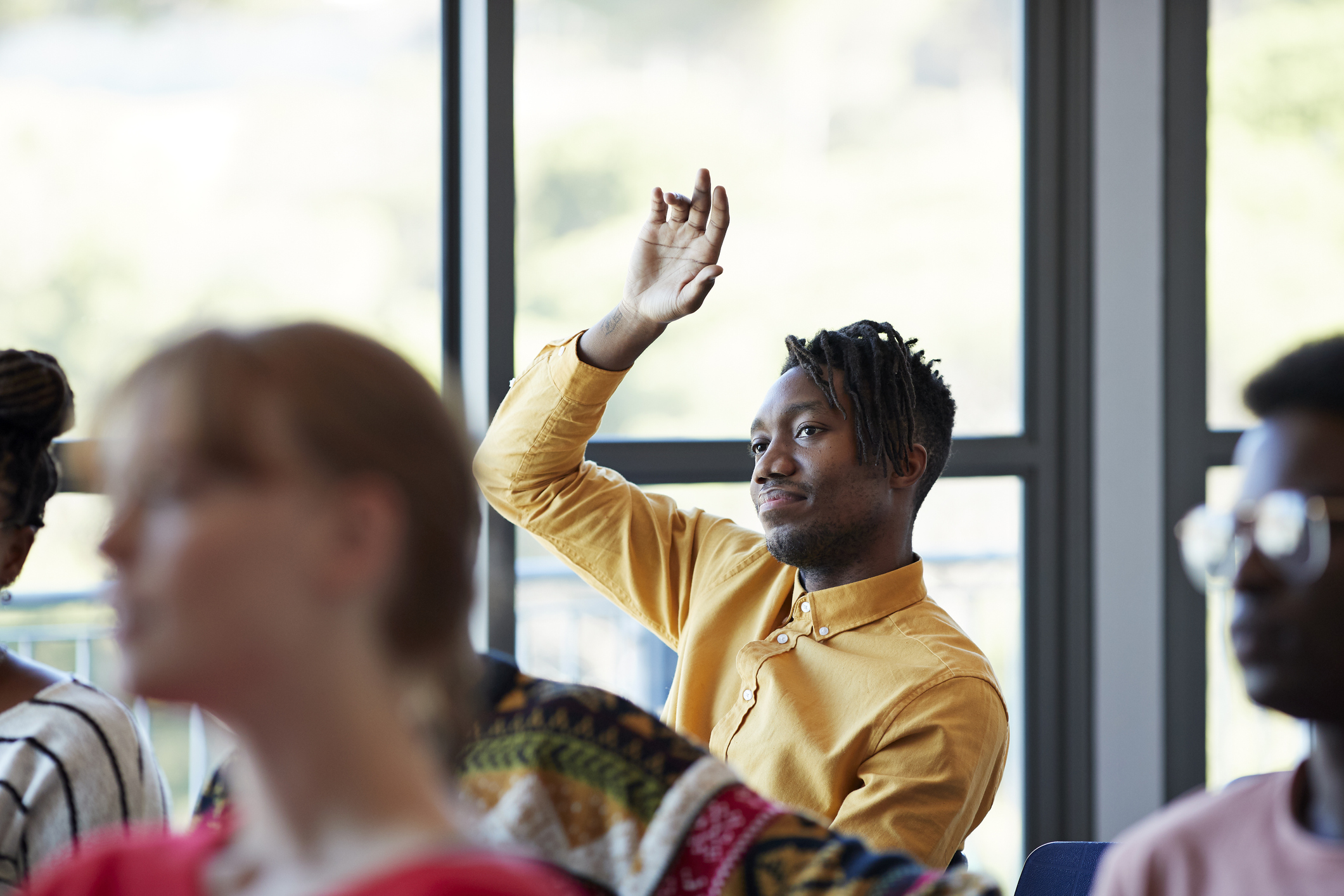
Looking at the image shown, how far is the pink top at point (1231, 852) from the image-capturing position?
850mm

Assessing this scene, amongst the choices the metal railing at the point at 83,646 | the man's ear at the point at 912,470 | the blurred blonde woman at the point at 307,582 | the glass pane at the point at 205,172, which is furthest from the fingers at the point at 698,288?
the metal railing at the point at 83,646

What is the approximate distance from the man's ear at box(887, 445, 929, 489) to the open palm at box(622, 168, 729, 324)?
0.44 m

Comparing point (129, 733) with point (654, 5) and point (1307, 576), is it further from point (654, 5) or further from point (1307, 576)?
point (654, 5)

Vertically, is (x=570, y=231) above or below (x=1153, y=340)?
above

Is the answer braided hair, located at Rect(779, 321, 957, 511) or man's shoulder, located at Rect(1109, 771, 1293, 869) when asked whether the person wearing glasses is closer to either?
man's shoulder, located at Rect(1109, 771, 1293, 869)

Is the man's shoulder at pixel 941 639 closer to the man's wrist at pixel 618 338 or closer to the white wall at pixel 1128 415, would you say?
the man's wrist at pixel 618 338

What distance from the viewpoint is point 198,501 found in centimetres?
66

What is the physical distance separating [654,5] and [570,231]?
1.77 ft

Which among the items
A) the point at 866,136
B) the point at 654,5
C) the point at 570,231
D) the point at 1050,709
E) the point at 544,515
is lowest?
the point at 1050,709

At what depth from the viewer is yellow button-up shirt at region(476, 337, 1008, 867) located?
1.67m

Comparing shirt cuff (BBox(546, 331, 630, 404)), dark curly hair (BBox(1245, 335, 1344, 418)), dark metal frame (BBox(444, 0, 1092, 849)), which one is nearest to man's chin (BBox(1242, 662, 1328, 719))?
dark curly hair (BBox(1245, 335, 1344, 418))

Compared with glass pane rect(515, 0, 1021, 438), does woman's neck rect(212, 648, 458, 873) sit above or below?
below

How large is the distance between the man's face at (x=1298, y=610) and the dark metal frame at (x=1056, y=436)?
2.05 meters

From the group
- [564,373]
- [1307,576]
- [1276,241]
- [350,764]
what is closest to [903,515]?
[564,373]
